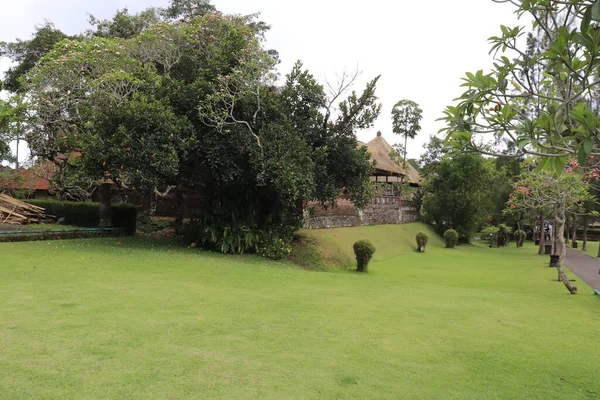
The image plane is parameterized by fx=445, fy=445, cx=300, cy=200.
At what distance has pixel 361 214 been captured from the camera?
78.7ft

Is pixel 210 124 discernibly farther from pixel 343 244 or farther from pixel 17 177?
pixel 17 177

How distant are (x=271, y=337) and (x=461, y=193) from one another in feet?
85.2

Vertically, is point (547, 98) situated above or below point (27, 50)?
below

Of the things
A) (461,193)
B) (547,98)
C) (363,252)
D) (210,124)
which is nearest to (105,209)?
(210,124)

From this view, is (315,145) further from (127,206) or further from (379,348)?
(379,348)

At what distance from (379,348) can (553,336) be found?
2.56 metres

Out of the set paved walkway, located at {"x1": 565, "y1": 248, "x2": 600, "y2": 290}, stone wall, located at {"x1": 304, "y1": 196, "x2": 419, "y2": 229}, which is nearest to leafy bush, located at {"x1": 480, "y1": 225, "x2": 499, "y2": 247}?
stone wall, located at {"x1": 304, "y1": 196, "x2": 419, "y2": 229}

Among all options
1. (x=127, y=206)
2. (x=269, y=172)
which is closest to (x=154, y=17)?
(x=127, y=206)

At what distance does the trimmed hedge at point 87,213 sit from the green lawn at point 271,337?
6.56 meters

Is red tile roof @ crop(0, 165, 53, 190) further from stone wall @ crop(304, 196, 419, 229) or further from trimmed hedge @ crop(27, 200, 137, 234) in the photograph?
stone wall @ crop(304, 196, 419, 229)

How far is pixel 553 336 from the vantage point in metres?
5.66

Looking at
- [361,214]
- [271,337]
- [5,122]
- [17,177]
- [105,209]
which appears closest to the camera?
[271,337]

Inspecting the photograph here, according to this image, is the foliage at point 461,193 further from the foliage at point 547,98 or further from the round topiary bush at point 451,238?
the foliage at point 547,98

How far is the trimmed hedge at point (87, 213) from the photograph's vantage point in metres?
16.2
